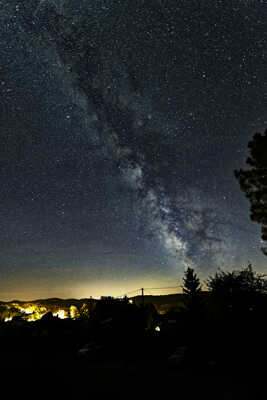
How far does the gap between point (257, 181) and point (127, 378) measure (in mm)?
A: 14680

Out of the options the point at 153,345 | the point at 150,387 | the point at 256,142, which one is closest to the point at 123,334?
the point at 153,345

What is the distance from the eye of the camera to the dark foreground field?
9562 millimetres

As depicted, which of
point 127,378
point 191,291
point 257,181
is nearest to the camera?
point 127,378

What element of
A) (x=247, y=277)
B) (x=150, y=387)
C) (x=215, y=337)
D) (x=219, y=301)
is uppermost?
(x=247, y=277)

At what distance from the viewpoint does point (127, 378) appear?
1216 centimetres

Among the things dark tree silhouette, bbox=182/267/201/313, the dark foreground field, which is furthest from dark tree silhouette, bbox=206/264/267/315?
dark tree silhouette, bbox=182/267/201/313

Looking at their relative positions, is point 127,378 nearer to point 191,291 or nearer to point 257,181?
point 257,181

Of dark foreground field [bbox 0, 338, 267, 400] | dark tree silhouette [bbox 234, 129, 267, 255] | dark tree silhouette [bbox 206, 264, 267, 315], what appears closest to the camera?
dark foreground field [bbox 0, 338, 267, 400]

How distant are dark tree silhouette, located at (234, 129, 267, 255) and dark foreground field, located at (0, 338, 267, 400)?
31.1 ft

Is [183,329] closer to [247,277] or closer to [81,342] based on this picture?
[247,277]

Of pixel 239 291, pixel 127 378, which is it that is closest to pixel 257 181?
pixel 239 291

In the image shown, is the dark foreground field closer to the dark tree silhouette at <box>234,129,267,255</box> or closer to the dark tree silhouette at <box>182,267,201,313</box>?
the dark tree silhouette at <box>234,129,267,255</box>

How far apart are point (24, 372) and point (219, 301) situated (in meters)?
10.4

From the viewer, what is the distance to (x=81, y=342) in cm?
2314
